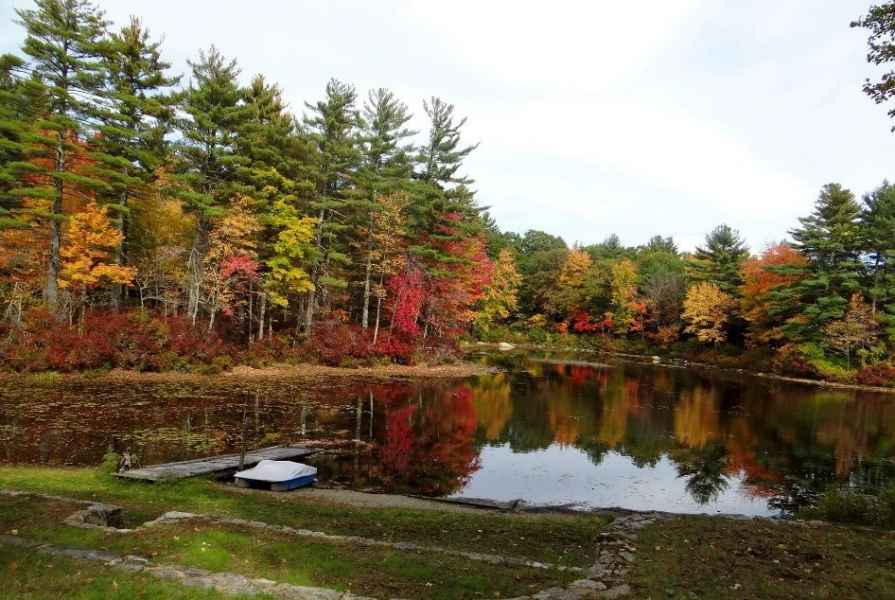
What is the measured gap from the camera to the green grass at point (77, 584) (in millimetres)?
5625

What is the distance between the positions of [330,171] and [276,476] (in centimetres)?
2684

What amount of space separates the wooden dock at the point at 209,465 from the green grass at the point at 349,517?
31cm

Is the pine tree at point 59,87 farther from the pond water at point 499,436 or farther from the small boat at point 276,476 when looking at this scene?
the small boat at point 276,476

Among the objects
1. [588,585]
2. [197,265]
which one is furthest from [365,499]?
[197,265]

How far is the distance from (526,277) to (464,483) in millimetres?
67499

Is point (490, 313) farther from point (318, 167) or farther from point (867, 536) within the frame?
point (867, 536)

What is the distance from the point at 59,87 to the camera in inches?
1076

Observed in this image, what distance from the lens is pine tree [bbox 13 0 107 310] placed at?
2634cm

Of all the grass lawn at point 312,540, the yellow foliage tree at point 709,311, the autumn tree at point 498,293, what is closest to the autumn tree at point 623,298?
the yellow foliage tree at point 709,311

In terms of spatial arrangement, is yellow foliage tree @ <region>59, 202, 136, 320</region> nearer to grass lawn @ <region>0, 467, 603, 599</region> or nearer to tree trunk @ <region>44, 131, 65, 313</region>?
tree trunk @ <region>44, 131, 65, 313</region>

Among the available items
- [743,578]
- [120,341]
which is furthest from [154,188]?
[743,578]

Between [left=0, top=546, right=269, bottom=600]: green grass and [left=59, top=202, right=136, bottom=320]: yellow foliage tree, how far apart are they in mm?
25269

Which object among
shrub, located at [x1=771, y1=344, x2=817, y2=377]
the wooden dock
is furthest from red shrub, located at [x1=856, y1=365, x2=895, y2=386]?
the wooden dock

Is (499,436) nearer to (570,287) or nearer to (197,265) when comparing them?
(197,265)
